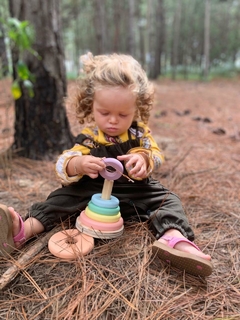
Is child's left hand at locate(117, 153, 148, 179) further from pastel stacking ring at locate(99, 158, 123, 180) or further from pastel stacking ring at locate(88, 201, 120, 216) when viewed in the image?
pastel stacking ring at locate(88, 201, 120, 216)

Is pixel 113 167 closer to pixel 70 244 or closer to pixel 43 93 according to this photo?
pixel 70 244

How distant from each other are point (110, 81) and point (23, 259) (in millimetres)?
988

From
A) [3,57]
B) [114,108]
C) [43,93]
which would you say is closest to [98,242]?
[114,108]

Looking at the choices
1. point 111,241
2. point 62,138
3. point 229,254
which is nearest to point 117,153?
point 111,241

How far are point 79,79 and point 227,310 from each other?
1.46 meters

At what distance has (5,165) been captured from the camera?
8.53 feet

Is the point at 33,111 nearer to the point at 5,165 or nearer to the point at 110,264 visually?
the point at 5,165

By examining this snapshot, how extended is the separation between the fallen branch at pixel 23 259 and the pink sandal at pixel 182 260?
0.55 metres

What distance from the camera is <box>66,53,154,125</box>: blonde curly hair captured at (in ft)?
5.42

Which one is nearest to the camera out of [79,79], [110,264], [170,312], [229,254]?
[170,312]

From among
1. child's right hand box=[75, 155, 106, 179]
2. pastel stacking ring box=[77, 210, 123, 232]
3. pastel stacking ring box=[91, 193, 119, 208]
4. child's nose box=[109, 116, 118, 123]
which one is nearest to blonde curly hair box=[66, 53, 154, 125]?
child's nose box=[109, 116, 118, 123]

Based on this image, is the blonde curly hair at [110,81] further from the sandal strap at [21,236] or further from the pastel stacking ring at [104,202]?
the sandal strap at [21,236]

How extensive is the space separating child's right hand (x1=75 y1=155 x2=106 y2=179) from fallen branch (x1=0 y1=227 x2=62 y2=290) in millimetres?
349

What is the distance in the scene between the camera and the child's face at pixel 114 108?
1.64 metres
